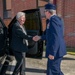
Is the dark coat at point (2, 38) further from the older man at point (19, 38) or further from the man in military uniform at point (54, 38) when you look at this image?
the man in military uniform at point (54, 38)

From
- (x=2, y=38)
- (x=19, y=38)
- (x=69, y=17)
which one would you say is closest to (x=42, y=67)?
(x=2, y=38)

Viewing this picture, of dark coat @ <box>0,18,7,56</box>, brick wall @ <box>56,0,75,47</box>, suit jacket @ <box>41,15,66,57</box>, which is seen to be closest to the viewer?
suit jacket @ <box>41,15,66,57</box>

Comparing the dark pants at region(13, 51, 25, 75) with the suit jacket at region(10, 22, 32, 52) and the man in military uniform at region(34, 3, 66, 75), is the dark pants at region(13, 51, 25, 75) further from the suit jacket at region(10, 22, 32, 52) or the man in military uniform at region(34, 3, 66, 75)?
the man in military uniform at region(34, 3, 66, 75)

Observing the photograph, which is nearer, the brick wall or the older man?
the older man

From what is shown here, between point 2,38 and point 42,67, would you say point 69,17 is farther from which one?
point 2,38

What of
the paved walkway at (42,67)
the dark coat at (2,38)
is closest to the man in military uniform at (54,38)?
the paved walkway at (42,67)

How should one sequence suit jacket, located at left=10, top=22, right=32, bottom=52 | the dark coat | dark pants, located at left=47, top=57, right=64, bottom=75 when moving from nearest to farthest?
dark pants, located at left=47, top=57, right=64, bottom=75 < suit jacket, located at left=10, top=22, right=32, bottom=52 < the dark coat

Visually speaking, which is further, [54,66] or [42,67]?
[42,67]

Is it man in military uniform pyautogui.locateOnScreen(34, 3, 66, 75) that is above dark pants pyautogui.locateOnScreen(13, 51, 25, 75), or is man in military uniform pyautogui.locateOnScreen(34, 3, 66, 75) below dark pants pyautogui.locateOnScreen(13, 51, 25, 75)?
above

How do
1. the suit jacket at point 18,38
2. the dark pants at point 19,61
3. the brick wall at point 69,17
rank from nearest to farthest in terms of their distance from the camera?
1. the suit jacket at point 18,38
2. the dark pants at point 19,61
3. the brick wall at point 69,17

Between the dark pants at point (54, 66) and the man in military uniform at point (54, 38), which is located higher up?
the man in military uniform at point (54, 38)

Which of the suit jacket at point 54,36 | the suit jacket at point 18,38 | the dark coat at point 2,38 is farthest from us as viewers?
the dark coat at point 2,38

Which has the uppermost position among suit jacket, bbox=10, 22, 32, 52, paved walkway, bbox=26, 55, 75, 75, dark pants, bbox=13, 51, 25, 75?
suit jacket, bbox=10, 22, 32, 52

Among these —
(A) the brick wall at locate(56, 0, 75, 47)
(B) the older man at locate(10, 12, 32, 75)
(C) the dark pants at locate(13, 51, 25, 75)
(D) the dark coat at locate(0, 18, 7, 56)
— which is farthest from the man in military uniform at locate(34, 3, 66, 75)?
(A) the brick wall at locate(56, 0, 75, 47)
